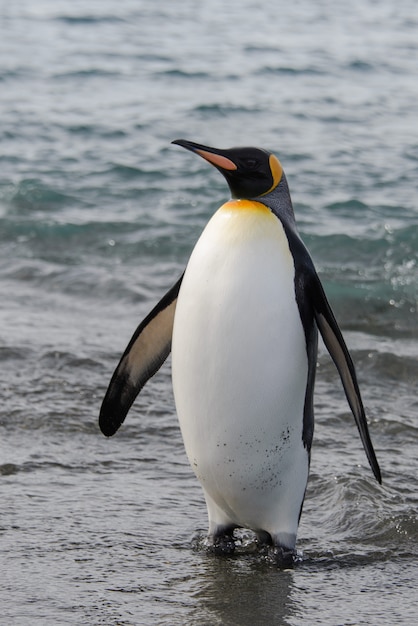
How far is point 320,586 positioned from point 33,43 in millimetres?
13570

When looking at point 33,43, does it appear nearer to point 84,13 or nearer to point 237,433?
point 84,13

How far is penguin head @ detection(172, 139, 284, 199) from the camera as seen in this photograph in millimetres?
3355

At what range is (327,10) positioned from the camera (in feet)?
64.7

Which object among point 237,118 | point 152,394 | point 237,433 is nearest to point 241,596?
point 237,433

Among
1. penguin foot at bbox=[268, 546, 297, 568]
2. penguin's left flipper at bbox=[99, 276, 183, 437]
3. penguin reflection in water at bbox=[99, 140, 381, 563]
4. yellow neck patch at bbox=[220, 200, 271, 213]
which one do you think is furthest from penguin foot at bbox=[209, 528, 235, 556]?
yellow neck patch at bbox=[220, 200, 271, 213]

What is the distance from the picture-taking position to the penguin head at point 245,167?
336 centimetres

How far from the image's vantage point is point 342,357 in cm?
347

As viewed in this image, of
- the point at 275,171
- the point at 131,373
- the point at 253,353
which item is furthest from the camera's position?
the point at 131,373

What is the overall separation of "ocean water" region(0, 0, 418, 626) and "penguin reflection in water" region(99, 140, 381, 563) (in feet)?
0.84

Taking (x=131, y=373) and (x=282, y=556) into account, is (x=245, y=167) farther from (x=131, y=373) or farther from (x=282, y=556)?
(x=282, y=556)

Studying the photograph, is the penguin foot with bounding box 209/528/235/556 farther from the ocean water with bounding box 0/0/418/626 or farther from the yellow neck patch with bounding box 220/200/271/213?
the yellow neck patch with bounding box 220/200/271/213

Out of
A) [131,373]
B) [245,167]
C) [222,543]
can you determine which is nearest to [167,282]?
[131,373]

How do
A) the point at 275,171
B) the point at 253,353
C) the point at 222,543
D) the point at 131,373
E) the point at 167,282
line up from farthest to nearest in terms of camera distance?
the point at 167,282 < the point at 131,373 < the point at 222,543 < the point at 275,171 < the point at 253,353

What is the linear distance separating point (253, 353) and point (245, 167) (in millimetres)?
553
